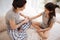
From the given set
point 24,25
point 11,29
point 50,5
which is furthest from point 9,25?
point 50,5

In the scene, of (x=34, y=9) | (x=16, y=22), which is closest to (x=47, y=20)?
(x=16, y=22)

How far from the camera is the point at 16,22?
5.54 ft

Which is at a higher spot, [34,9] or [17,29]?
[17,29]

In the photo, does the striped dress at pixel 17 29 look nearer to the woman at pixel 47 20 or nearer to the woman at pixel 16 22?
the woman at pixel 16 22

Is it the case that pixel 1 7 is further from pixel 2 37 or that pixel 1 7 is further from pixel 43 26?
pixel 43 26

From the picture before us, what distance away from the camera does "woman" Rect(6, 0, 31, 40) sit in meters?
1.57

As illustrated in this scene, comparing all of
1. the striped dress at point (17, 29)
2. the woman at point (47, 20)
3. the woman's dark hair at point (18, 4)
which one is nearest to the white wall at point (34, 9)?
the woman at point (47, 20)

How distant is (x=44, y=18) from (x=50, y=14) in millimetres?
116

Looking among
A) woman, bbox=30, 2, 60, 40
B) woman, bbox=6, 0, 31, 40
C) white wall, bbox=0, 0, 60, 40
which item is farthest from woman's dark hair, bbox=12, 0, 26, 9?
white wall, bbox=0, 0, 60, 40

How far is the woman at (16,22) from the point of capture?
157cm

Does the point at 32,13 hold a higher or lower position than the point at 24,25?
lower

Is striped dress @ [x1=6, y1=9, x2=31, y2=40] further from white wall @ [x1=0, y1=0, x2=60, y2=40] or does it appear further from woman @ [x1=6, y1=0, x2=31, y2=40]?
white wall @ [x1=0, y1=0, x2=60, y2=40]

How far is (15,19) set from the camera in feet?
5.36

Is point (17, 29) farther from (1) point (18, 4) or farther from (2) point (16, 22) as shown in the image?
(1) point (18, 4)
